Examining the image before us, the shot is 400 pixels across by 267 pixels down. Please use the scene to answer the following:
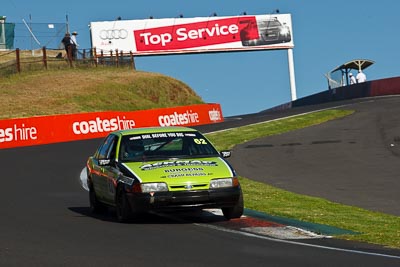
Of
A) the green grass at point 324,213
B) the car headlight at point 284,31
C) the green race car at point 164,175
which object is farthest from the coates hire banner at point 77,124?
the car headlight at point 284,31

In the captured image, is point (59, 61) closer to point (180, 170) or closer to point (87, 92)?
point (87, 92)

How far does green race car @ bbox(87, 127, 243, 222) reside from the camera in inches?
530

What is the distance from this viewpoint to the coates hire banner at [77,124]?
3475cm

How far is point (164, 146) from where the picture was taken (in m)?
14.8

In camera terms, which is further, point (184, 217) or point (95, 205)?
point (95, 205)

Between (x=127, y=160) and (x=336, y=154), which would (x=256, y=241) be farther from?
(x=336, y=154)

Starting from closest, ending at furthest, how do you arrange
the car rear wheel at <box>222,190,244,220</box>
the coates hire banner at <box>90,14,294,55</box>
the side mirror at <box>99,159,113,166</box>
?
1. the car rear wheel at <box>222,190,244,220</box>
2. the side mirror at <box>99,159,113,166</box>
3. the coates hire banner at <box>90,14,294,55</box>

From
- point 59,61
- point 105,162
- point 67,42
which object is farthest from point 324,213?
point 59,61

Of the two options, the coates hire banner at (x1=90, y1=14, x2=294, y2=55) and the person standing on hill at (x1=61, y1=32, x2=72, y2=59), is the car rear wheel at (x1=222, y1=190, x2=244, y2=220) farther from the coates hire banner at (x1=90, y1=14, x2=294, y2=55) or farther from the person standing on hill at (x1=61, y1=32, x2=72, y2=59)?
the coates hire banner at (x1=90, y1=14, x2=294, y2=55)

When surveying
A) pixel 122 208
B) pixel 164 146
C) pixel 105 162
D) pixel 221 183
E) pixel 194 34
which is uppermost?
pixel 194 34

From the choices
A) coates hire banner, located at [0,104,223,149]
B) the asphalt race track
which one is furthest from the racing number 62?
coates hire banner, located at [0,104,223,149]

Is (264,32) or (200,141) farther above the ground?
(264,32)

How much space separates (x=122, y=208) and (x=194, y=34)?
7408 centimetres

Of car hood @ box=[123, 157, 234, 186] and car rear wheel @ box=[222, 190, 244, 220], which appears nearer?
car hood @ box=[123, 157, 234, 186]
